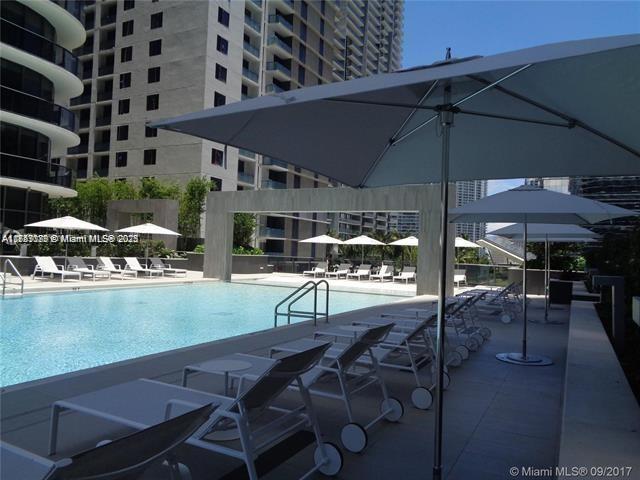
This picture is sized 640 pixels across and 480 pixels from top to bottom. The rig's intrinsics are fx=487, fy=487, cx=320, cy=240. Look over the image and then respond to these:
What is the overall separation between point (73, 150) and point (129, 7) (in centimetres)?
1437

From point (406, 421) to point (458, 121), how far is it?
2.63m

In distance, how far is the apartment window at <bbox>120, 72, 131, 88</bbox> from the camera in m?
43.8

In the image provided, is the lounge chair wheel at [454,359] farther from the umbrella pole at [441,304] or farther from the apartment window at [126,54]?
the apartment window at [126,54]

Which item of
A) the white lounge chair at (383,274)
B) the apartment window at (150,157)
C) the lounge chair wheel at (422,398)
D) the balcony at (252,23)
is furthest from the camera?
the balcony at (252,23)

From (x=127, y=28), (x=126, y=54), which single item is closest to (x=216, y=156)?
(x=126, y=54)

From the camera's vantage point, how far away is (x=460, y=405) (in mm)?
4891

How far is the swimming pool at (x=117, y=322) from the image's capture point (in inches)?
309

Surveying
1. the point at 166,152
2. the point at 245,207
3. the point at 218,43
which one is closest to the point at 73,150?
the point at 166,152

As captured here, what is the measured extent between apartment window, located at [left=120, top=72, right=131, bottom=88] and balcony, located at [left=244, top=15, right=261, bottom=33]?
39.6ft

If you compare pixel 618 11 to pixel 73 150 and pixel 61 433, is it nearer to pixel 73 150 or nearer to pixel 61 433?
pixel 61 433

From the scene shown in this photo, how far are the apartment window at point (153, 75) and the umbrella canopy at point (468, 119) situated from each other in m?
42.4

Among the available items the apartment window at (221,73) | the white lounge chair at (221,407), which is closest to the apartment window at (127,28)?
the apartment window at (221,73)

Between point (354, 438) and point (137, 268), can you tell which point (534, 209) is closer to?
point (354, 438)

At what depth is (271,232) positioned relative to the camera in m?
46.3
